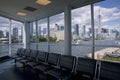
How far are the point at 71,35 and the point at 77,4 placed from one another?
1065 mm

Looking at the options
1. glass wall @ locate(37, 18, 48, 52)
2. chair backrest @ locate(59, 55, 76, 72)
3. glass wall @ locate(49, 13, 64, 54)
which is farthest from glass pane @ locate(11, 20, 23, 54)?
chair backrest @ locate(59, 55, 76, 72)

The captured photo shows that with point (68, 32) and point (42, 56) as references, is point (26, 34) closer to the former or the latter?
point (42, 56)

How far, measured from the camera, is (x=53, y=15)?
21.4ft

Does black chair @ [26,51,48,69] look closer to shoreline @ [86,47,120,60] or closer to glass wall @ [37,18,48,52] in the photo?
shoreline @ [86,47,120,60]

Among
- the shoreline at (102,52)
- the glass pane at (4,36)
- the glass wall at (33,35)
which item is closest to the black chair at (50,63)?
the shoreline at (102,52)

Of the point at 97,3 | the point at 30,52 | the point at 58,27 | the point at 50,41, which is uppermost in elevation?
the point at 97,3

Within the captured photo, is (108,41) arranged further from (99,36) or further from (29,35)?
(29,35)

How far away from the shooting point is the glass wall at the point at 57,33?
20.3 feet

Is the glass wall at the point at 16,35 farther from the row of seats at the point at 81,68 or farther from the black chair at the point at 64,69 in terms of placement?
the black chair at the point at 64,69

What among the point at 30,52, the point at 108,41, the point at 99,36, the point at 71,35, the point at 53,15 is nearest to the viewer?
the point at 108,41

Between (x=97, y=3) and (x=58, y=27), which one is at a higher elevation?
(x=97, y=3)

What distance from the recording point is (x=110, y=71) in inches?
112

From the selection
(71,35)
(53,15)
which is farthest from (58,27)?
→ (71,35)

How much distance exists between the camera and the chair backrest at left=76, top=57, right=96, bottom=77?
317cm
